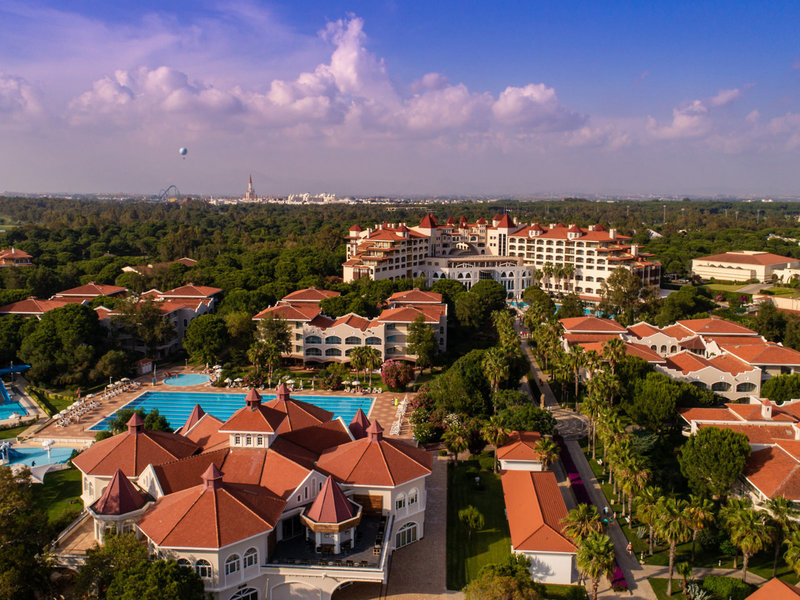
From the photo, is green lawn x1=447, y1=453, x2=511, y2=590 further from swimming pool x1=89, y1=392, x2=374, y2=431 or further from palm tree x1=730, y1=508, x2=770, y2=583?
swimming pool x1=89, y1=392, x2=374, y2=431

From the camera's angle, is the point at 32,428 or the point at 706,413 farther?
the point at 32,428

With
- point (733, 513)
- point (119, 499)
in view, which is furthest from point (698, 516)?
point (119, 499)

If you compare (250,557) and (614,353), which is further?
(614,353)

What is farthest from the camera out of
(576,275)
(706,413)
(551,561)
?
(576,275)

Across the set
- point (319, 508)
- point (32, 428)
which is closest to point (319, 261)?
point (32, 428)

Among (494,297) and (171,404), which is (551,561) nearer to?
(171,404)

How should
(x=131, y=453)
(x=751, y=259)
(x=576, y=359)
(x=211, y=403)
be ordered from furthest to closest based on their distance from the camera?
(x=751, y=259), (x=211, y=403), (x=576, y=359), (x=131, y=453)

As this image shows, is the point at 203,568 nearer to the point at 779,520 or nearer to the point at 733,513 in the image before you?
the point at 733,513

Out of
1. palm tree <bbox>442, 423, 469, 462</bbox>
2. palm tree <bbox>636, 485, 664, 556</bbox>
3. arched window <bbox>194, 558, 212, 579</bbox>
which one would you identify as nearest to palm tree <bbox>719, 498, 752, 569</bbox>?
palm tree <bbox>636, 485, 664, 556</bbox>
